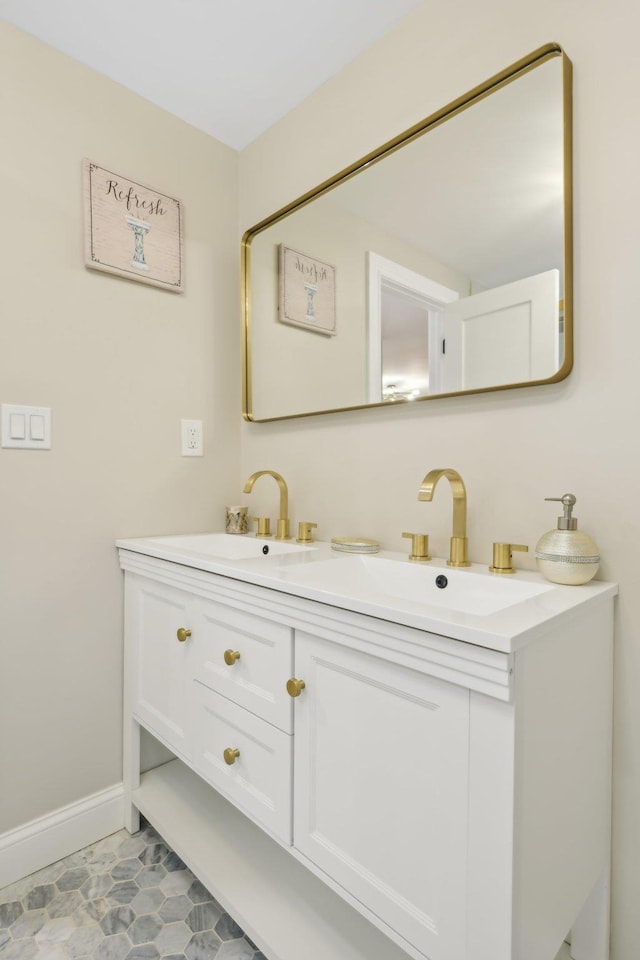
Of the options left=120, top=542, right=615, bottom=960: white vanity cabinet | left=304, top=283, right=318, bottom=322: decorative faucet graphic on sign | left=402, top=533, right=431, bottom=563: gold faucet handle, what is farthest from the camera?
left=304, top=283, right=318, bottom=322: decorative faucet graphic on sign

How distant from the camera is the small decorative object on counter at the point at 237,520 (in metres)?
1.68

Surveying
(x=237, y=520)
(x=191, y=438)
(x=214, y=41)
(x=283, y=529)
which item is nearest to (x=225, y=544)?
(x=237, y=520)

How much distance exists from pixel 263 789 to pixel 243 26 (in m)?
1.83

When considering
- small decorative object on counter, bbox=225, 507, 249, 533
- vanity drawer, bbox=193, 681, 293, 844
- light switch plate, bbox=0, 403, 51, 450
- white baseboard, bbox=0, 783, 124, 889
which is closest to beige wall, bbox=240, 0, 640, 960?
small decorative object on counter, bbox=225, 507, 249, 533

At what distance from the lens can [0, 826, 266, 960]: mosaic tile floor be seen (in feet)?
3.43

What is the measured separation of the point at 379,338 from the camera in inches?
52.8

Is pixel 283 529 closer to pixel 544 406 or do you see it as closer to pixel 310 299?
pixel 310 299

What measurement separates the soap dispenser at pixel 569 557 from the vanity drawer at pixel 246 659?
18.8 inches

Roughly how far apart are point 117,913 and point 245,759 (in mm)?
513

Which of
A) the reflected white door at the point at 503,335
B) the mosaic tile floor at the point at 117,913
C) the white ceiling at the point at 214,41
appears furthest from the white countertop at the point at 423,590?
the white ceiling at the point at 214,41

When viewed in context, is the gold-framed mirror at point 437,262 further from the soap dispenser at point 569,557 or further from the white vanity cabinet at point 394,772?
the white vanity cabinet at point 394,772

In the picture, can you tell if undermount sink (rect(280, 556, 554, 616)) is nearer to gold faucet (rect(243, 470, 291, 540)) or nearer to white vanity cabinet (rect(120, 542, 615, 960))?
white vanity cabinet (rect(120, 542, 615, 960))

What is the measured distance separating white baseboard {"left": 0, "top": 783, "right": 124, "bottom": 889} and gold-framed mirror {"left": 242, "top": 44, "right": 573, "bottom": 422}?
1.23 meters

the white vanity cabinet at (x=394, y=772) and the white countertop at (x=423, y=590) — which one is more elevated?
the white countertop at (x=423, y=590)
